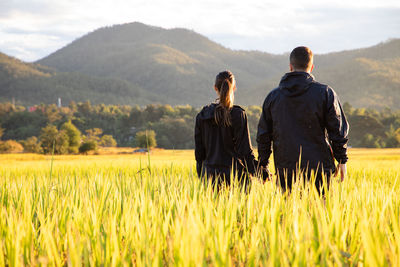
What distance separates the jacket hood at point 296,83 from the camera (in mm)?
3322

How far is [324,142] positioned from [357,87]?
332 feet

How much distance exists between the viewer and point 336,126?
3.29 m

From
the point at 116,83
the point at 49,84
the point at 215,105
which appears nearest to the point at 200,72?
the point at 116,83

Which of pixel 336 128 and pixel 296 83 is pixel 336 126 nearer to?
pixel 336 128

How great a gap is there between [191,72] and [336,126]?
140 meters

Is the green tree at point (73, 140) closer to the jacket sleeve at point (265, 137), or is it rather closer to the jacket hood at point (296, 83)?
the jacket sleeve at point (265, 137)

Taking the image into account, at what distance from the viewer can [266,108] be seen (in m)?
3.58

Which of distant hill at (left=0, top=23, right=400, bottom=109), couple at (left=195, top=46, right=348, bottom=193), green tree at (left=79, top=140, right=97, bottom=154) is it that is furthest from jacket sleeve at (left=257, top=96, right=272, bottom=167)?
distant hill at (left=0, top=23, right=400, bottom=109)

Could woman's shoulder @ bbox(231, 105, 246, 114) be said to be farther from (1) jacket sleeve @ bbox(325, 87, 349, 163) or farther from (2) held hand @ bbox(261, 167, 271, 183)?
(1) jacket sleeve @ bbox(325, 87, 349, 163)

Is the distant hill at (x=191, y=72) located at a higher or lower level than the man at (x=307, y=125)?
higher

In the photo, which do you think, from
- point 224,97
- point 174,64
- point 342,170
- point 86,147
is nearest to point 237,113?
point 224,97

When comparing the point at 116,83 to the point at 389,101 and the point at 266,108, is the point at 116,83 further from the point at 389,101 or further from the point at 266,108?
the point at 266,108

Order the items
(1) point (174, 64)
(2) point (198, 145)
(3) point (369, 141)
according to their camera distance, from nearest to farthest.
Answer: (2) point (198, 145) → (3) point (369, 141) → (1) point (174, 64)

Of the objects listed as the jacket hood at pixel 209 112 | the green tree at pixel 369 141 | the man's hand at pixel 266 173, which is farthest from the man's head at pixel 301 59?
the green tree at pixel 369 141
